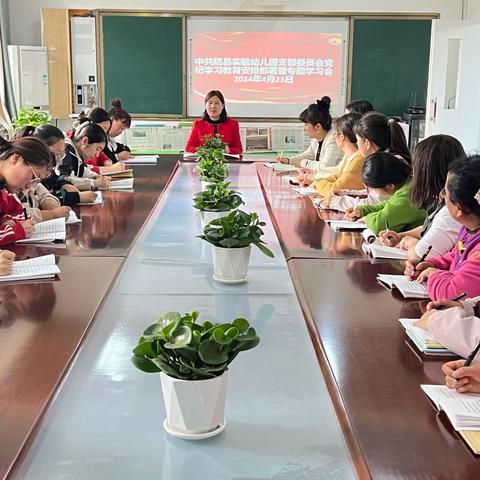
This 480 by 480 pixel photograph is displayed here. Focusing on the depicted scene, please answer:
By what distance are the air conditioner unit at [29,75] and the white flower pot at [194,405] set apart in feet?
20.0

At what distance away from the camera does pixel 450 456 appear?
103 cm

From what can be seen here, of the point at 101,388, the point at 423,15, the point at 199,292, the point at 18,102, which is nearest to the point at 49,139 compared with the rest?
the point at 199,292

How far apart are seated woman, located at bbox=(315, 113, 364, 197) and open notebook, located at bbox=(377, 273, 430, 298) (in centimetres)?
145

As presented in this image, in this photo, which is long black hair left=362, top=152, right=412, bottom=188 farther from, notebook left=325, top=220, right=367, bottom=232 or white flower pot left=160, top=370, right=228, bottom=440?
white flower pot left=160, top=370, right=228, bottom=440

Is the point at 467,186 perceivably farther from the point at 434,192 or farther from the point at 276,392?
the point at 276,392

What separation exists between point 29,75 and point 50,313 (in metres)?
5.52

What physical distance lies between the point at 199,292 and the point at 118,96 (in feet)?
18.3

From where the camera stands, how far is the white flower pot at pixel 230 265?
6.68ft

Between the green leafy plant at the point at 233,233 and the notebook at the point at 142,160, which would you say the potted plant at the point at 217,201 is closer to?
the green leafy plant at the point at 233,233

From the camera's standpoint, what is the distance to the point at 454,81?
686cm

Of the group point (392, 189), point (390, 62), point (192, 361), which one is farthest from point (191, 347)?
point (390, 62)

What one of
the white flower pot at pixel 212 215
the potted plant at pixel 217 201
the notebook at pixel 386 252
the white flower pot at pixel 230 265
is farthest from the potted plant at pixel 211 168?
the white flower pot at pixel 230 265

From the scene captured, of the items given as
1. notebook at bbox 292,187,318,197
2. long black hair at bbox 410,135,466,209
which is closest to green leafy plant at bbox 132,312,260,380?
long black hair at bbox 410,135,466,209

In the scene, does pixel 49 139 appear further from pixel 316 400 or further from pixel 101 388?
pixel 316 400
